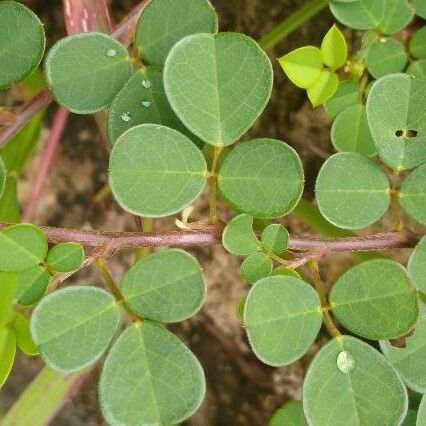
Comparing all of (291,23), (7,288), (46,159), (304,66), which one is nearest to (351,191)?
(304,66)

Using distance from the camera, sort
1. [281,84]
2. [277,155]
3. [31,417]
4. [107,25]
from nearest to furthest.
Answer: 1. [277,155]
2. [107,25]
3. [31,417]
4. [281,84]

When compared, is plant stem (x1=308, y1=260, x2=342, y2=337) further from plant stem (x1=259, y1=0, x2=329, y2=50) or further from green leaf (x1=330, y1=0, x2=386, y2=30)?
plant stem (x1=259, y1=0, x2=329, y2=50)

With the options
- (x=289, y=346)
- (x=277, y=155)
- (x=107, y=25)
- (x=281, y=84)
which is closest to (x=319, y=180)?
(x=277, y=155)

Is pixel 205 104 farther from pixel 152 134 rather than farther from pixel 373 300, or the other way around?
pixel 373 300

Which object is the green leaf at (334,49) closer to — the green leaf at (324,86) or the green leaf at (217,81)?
the green leaf at (324,86)

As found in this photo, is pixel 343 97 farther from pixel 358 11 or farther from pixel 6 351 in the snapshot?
pixel 6 351

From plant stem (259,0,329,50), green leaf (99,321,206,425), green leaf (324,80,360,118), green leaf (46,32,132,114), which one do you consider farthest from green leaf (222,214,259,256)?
plant stem (259,0,329,50)

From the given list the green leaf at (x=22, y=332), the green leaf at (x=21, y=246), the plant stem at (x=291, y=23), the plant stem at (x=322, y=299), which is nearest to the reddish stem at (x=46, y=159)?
the plant stem at (x=291, y=23)
